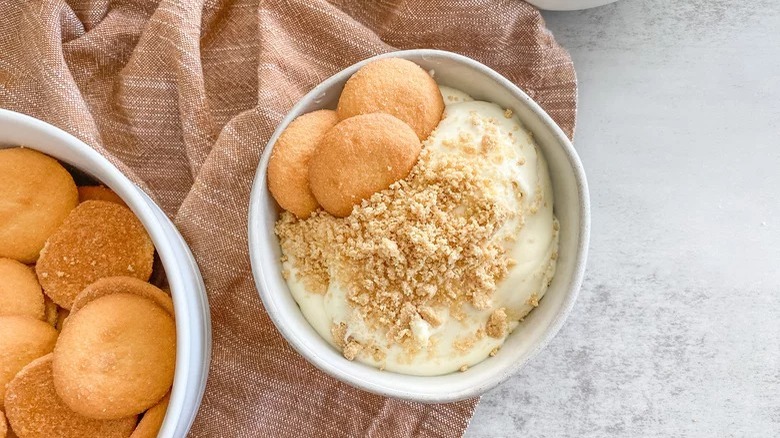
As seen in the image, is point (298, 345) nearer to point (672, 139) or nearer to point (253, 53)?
point (253, 53)

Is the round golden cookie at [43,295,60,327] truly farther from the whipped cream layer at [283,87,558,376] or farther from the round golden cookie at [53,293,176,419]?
the whipped cream layer at [283,87,558,376]

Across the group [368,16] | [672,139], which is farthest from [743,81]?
[368,16]

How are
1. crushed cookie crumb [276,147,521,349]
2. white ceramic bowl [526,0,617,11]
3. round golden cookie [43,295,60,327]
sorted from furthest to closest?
white ceramic bowl [526,0,617,11]
round golden cookie [43,295,60,327]
crushed cookie crumb [276,147,521,349]

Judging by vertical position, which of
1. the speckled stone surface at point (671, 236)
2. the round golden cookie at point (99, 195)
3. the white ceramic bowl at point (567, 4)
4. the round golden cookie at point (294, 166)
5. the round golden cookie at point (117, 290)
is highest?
the white ceramic bowl at point (567, 4)

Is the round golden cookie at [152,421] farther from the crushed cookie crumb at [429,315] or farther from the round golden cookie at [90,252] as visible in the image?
the crushed cookie crumb at [429,315]

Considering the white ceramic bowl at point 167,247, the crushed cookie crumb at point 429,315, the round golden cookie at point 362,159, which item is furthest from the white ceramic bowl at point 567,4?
the white ceramic bowl at point 167,247

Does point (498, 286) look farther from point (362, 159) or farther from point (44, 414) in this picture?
point (44, 414)

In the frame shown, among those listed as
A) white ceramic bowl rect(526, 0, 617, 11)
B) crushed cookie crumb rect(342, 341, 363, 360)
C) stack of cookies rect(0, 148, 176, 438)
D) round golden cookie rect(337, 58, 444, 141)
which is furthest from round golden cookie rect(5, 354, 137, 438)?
white ceramic bowl rect(526, 0, 617, 11)
